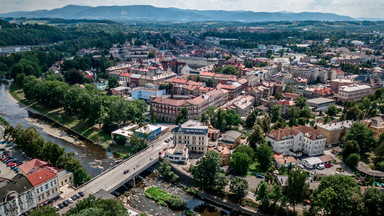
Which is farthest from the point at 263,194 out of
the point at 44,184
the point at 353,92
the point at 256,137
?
the point at 353,92

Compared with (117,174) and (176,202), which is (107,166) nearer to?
(117,174)

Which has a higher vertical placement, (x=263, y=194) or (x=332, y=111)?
(x=332, y=111)

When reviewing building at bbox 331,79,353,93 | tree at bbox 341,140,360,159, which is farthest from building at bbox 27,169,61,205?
building at bbox 331,79,353,93

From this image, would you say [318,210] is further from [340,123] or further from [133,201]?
[340,123]

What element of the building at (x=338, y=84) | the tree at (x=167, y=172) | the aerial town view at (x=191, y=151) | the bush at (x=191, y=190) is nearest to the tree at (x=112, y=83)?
the aerial town view at (x=191, y=151)

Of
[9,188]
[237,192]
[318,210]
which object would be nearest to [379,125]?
[318,210]

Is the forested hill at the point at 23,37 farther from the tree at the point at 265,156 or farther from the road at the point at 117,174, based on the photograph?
the tree at the point at 265,156
